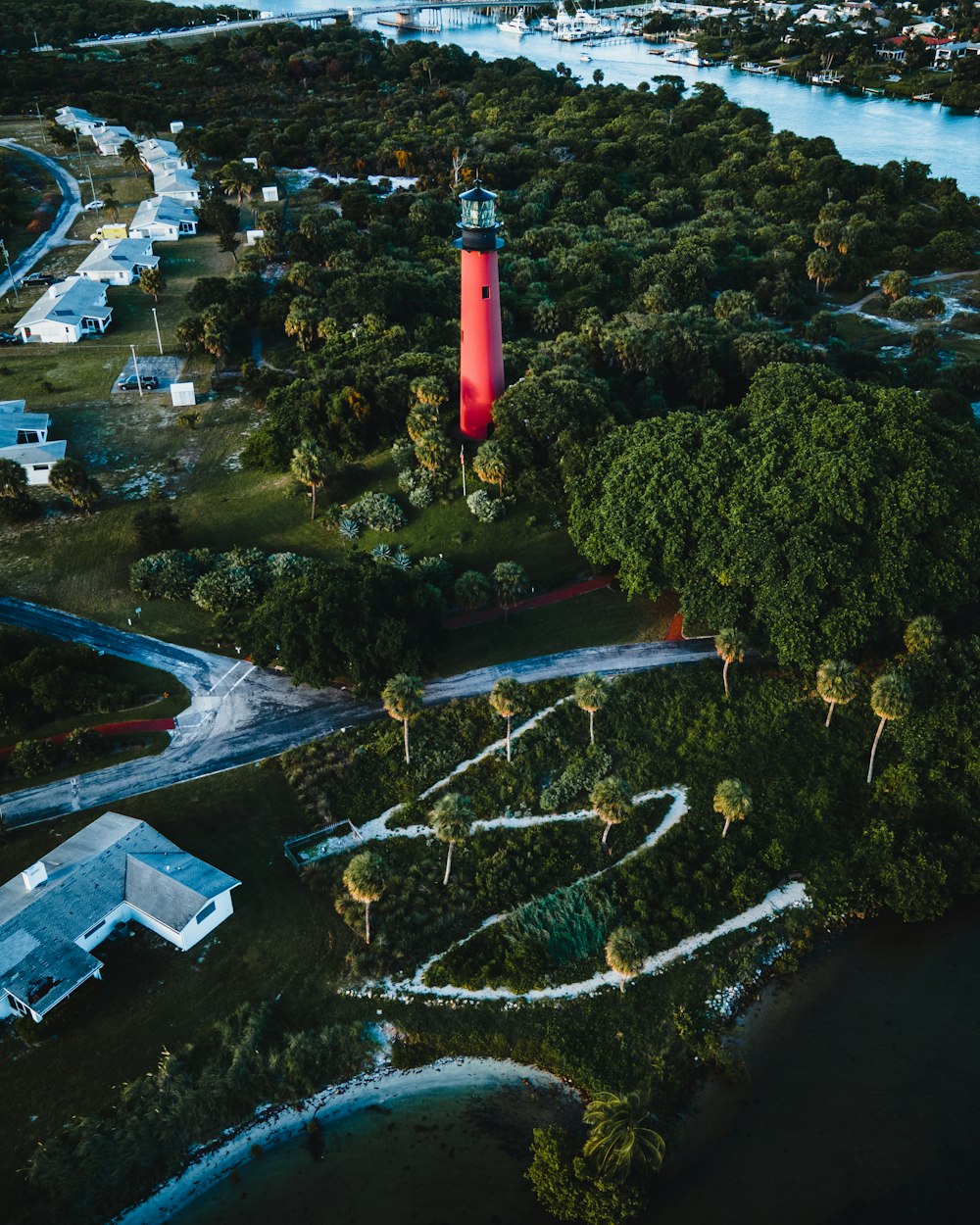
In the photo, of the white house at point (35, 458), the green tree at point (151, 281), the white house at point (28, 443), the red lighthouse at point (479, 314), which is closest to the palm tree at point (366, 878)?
the red lighthouse at point (479, 314)

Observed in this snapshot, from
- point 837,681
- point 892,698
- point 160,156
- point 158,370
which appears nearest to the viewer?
point 892,698

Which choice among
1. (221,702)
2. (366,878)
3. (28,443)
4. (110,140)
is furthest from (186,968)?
(110,140)

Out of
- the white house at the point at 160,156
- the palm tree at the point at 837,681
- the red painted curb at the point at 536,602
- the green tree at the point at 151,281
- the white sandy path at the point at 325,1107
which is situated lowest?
the white sandy path at the point at 325,1107

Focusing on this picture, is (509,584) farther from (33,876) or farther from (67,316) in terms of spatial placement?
(67,316)

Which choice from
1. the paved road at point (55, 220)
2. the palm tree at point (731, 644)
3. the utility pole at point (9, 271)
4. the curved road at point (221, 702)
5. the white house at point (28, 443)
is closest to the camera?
the curved road at point (221, 702)

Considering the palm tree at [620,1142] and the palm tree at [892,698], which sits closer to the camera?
the palm tree at [620,1142]

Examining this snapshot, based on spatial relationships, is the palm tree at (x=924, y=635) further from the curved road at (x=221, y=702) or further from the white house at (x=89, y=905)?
the white house at (x=89, y=905)

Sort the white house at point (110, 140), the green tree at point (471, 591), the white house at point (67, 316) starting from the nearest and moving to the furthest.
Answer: the green tree at point (471, 591)
the white house at point (67, 316)
the white house at point (110, 140)
